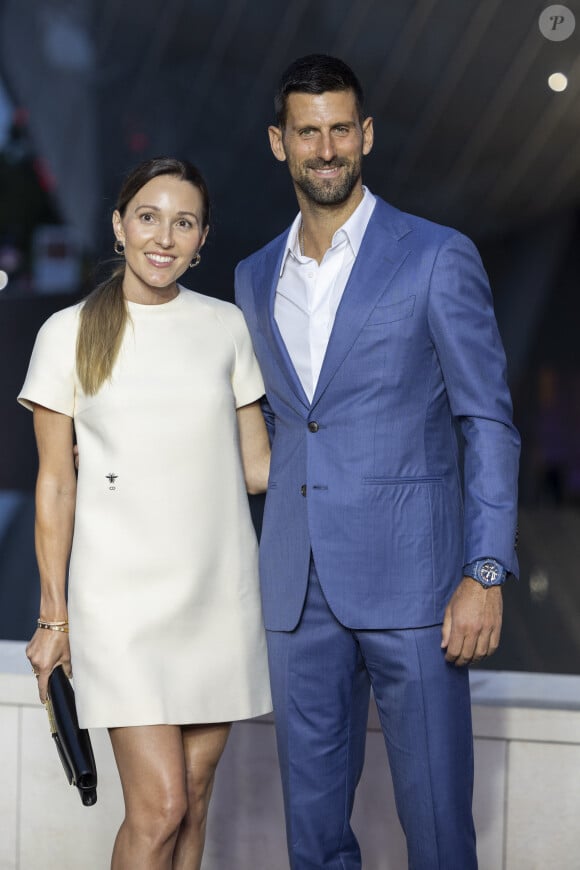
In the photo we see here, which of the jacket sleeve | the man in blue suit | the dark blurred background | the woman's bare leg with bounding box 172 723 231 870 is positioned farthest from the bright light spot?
the woman's bare leg with bounding box 172 723 231 870

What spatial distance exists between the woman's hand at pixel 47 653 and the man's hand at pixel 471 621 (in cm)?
71

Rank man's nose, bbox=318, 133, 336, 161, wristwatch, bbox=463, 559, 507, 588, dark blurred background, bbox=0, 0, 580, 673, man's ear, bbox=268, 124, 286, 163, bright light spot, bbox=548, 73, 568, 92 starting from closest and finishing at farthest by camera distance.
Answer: wristwatch, bbox=463, 559, 507, 588 < man's nose, bbox=318, 133, 336, 161 < man's ear, bbox=268, 124, 286, 163 < bright light spot, bbox=548, 73, 568, 92 < dark blurred background, bbox=0, 0, 580, 673

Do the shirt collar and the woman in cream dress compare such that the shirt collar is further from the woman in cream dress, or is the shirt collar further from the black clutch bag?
the black clutch bag

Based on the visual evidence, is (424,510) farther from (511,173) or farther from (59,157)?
(59,157)

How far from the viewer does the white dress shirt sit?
86.7 inches

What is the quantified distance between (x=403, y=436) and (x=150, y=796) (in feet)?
2.58

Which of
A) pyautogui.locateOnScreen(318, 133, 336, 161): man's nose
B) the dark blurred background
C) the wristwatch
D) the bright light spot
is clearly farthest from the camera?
the dark blurred background

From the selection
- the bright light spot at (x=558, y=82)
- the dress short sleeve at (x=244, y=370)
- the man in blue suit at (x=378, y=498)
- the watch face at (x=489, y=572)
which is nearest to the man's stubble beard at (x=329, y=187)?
the man in blue suit at (x=378, y=498)

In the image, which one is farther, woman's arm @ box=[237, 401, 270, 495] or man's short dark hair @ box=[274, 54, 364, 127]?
woman's arm @ box=[237, 401, 270, 495]

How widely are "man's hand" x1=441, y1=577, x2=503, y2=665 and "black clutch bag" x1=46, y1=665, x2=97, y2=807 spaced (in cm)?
67

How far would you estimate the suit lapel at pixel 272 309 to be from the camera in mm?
2191

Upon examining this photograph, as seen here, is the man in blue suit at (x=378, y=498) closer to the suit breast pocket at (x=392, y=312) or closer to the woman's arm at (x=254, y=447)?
the suit breast pocket at (x=392, y=312)

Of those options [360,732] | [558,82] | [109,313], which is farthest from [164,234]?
[558,82]

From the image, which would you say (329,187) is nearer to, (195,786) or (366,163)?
(195,786)
